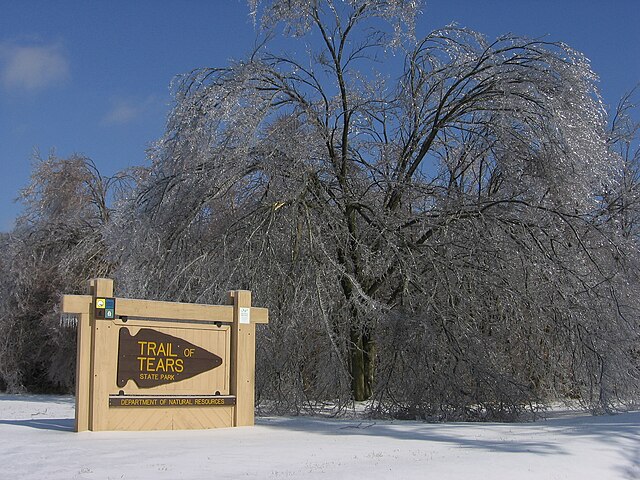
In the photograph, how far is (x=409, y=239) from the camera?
51.0ft

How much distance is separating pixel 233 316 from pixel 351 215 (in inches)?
197

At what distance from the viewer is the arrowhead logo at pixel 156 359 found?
1059 centimetres

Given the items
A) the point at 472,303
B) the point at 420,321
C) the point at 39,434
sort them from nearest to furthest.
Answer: the point at 39,434, the point at 420,321, the point at 472,303

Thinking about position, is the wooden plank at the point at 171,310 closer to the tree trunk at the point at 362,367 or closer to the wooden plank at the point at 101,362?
the wooden plank at the point at 101,362

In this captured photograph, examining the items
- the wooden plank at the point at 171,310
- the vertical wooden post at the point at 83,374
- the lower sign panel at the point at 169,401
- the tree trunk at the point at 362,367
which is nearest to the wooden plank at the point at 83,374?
the vertical wooden post at the point at 83,374

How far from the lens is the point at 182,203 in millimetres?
14914

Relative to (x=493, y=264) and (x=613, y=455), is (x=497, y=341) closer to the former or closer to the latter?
(x=493, y=264)

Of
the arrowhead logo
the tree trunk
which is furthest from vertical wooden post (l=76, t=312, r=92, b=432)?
the tree trunk

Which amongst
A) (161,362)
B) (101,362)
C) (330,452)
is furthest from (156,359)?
(330,452)

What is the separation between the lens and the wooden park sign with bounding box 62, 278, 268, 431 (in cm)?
1026

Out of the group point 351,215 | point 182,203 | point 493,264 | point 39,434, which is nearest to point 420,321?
point 493,264

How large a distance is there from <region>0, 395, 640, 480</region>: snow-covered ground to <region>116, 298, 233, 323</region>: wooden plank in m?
1.54

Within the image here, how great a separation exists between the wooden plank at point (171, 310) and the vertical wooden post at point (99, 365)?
0.88 feet

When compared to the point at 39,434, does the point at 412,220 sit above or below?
above
